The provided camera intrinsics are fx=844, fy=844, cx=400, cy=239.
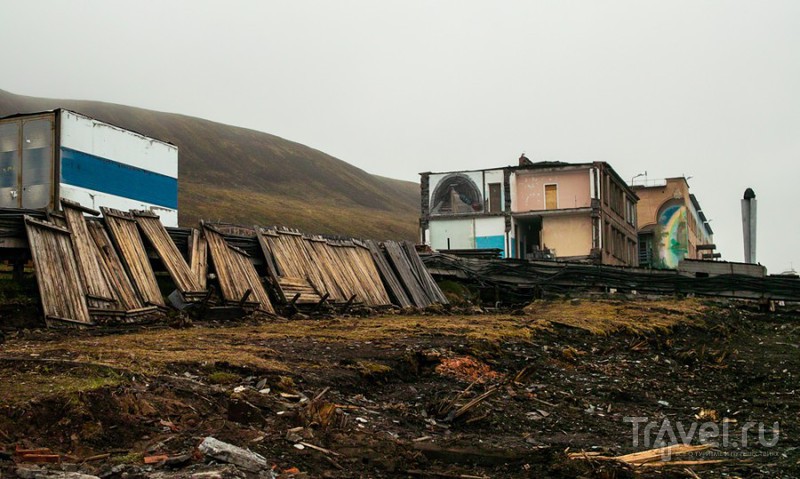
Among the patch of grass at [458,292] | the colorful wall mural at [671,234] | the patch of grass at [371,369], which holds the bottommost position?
the patch of grass at [371,369]

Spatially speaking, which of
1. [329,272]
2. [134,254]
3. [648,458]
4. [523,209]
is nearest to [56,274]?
[134,254]

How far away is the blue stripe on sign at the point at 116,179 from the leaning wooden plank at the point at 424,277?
257 inches

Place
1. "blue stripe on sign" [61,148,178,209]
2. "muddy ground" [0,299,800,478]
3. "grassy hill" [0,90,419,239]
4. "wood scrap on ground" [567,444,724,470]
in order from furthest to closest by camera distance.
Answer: "grassy hill" [0,90,419,239] → "blue stripe on sign" [61,148,178,209] → "wood scrap on ground" [567,444,724,470] → "muddy ground" [0,299,800,478]

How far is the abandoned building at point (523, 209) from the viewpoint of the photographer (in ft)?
137

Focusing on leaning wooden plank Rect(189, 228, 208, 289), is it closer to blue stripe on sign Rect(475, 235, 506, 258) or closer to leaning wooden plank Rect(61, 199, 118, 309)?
leaning wooden plank Rect(61, 199, 118, 309)

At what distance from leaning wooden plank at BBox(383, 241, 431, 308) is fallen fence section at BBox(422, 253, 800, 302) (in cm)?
205

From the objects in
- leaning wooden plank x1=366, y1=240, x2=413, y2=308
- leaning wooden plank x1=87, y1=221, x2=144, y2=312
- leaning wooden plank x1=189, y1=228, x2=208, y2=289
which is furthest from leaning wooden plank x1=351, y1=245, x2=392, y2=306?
leaning wooden plank x1=87, y1=221, x2=144, y2=312

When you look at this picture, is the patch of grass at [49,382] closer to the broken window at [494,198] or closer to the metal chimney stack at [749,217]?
the broken window at [494,198]

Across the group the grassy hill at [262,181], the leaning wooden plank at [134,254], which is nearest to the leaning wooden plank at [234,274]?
the leaning wooden plank at [134,254]

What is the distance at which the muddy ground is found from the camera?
19.7 ft

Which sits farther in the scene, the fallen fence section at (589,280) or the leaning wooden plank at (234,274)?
the fallen fence section at (589,280)

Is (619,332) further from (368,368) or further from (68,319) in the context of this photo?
(68,319)

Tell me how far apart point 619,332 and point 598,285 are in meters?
10.2

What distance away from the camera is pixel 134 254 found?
14.6 m
